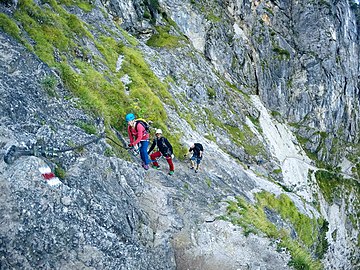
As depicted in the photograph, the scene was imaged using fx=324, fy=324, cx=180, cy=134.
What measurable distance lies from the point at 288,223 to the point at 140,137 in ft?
81.4

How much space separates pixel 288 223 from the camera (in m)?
34.4

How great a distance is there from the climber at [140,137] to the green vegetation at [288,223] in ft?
17.0

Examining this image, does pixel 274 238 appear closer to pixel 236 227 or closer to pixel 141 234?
pixel 236 227

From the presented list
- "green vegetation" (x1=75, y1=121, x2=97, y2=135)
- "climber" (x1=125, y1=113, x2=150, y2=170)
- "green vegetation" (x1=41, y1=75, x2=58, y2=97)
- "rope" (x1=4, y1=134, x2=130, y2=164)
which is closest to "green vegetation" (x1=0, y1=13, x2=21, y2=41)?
"green vegetation" (x1=41, y1=75, x2=58, y2=97)

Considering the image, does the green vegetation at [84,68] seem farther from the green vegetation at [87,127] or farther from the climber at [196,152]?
the climber at [196,152]

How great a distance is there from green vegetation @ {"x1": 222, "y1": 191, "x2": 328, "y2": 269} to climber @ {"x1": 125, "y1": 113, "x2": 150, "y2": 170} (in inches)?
204

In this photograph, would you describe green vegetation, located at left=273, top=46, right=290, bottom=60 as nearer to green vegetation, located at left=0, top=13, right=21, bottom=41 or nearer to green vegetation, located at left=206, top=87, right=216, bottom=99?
green vegetation, located at left=206, top=87, right=216, bottom=99

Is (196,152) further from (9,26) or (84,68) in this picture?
(9,26)

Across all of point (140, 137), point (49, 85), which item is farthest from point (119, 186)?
point (49, 85)

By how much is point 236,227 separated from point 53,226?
918cm

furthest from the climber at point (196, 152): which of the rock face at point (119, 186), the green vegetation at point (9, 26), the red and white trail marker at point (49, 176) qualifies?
the red and white trail marker at point (49, 176)

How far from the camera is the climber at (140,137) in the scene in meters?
15.7

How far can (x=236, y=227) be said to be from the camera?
15852 mm

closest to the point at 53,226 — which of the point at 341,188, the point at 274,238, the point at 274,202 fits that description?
the point at 274,238
